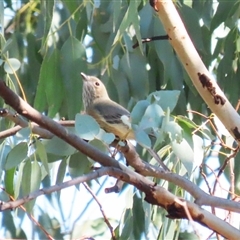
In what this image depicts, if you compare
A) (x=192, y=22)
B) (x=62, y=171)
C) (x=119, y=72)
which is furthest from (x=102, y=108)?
(x=62, y=171)

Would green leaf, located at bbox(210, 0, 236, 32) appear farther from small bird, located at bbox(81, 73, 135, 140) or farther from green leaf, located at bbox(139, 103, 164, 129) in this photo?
green leaf, located at bbox(139, 103, 164, 129)

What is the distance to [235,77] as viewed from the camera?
2.39 m

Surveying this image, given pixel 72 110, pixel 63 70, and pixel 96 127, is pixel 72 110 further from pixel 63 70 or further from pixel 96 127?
pixel 96 127

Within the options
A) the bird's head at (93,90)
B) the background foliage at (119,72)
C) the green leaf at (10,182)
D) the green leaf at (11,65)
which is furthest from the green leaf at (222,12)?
the green leaf at (10,182)

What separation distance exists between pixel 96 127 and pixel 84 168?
362mm

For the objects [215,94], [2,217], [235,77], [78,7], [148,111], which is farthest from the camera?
[2,217]

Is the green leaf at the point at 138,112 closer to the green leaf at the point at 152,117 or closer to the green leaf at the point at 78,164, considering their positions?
the green leaf at the point at 152,117

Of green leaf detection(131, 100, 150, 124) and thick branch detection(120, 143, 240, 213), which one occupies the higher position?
green leaf detection(131, 100, 150, 124)

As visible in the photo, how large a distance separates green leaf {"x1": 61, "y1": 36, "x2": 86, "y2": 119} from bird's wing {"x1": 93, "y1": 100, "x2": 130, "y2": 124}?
177 mm

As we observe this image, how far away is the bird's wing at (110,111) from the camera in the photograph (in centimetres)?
218

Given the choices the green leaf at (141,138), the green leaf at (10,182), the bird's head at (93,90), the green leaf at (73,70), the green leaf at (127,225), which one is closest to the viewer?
the green leaf at (141,138)

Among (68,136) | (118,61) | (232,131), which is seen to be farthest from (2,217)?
(68,136)

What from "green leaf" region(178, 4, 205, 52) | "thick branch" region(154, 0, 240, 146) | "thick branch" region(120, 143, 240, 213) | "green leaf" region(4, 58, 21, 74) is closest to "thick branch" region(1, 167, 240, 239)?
"thick branch" region(120, 143, 240, 213)

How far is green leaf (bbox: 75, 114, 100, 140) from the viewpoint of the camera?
1254mm
